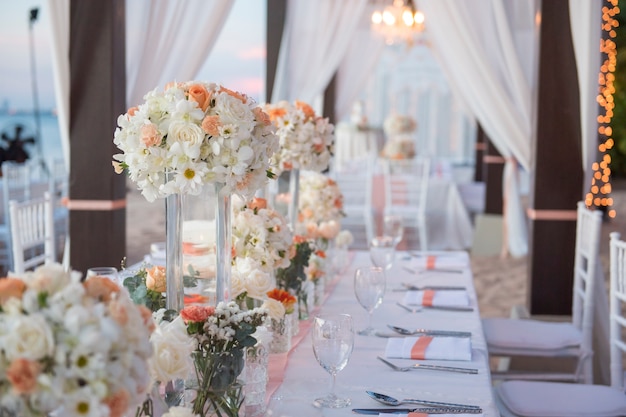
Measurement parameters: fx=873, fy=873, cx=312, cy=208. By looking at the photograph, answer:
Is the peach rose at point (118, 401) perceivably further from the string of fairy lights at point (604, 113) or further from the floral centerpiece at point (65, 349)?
the string of fairy lights at point (604, 113)

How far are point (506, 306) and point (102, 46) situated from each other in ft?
10.5

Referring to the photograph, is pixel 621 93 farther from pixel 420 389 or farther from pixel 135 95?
pixel 420 389

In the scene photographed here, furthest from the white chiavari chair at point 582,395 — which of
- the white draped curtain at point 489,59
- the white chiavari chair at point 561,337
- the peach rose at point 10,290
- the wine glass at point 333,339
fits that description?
the peach rose at point 10,290

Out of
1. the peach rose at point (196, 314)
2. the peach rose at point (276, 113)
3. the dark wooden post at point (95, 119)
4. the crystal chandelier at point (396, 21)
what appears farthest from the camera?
the crystal chandelier at point (396, 21)

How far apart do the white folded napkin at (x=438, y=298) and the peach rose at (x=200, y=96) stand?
1.39 m

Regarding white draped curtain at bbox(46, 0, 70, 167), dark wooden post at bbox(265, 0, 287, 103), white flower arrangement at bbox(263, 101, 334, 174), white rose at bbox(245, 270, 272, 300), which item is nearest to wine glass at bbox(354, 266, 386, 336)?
white rose at bbox(245, 270, 272, 300)

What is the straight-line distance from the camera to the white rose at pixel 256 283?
218 centimetres

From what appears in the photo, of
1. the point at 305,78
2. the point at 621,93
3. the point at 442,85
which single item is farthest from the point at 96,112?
the point at 621,93

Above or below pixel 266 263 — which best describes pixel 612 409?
below

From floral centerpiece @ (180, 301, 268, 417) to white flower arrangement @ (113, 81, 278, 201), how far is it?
0.35 meters

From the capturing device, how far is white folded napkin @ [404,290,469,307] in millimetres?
3023

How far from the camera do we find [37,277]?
3.80ft

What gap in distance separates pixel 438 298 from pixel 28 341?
7.11 feet

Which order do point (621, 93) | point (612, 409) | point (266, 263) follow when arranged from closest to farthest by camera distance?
point (266, 263) → point (612, 409) → point (621, 93)
